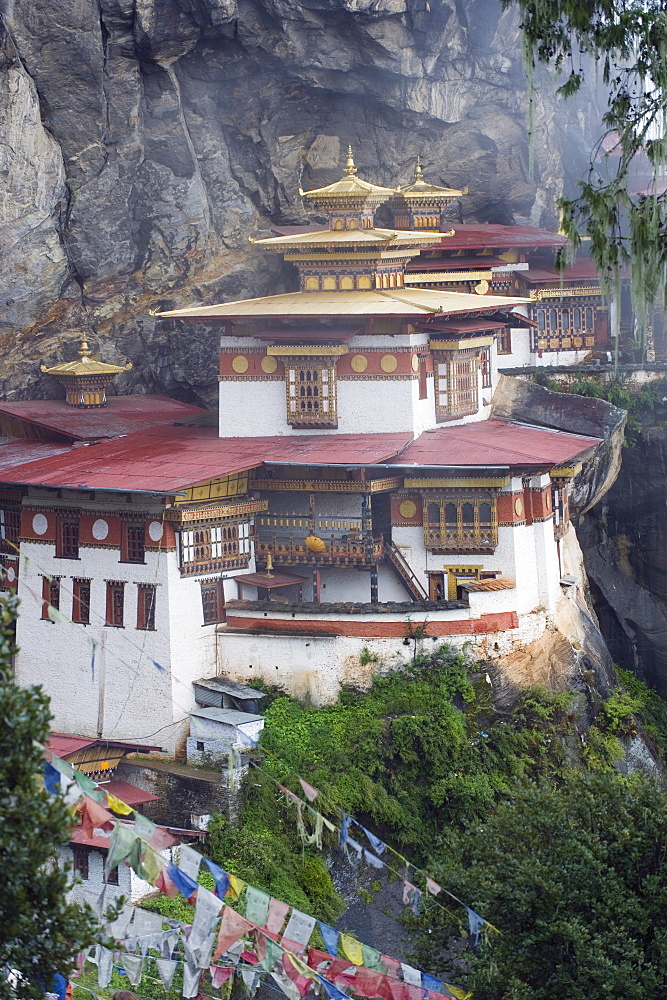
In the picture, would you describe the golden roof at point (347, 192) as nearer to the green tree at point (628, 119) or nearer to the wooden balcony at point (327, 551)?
the wooden balcony at point (327, 551)

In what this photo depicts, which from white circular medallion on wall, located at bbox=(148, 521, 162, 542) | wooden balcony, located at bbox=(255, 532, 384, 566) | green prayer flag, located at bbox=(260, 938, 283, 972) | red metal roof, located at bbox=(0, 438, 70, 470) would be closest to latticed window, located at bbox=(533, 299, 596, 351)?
wooden balcony, located at bbox=(255, 532, 384, 566)

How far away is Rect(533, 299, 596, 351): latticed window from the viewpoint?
50.7 meters

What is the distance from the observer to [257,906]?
944 inches

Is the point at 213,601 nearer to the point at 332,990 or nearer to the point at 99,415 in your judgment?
the point at 99,415

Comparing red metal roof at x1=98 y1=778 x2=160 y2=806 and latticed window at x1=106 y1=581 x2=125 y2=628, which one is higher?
latticed window at x1=106 y1=581 x2=125 y2=628

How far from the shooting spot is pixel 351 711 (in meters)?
35.0

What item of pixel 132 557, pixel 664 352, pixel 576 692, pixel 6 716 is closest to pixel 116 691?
pixel 132 557

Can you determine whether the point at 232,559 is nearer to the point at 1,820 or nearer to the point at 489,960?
the point at 489,960

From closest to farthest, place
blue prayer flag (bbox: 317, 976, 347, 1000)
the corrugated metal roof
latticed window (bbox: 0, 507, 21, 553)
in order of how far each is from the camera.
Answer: blue prayer flag (bbox: 317, 976, 347, 1000) < the corrugated metal roof < latticed window (bbox: 0, 507, 21, 553)

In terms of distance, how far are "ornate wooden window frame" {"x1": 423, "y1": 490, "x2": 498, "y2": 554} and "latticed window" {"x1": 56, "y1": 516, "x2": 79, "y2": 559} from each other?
8.44 m

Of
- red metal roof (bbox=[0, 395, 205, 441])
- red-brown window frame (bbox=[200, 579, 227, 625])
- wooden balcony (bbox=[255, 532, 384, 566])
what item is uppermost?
red metal roof (bbox=[0, 395, 205, 441])

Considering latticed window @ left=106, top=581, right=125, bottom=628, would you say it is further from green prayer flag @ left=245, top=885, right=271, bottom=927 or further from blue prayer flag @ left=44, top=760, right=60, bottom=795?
blue prayer flag @ left=44, top=760, right=60, bottom=795

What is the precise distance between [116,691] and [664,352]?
2522cm

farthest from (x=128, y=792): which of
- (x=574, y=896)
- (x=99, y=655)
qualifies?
(x=574, y=896)
